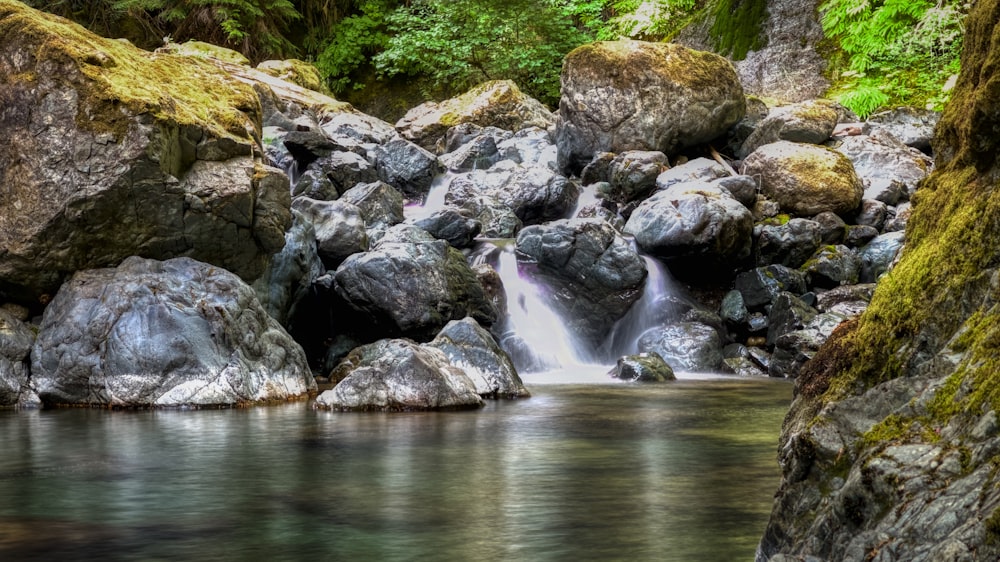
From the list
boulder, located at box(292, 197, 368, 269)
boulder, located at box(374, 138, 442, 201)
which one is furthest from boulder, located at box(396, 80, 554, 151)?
boulder, located at box(292, 197, 368, 269)

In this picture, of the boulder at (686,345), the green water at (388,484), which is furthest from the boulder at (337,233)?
the green water at (388,484)

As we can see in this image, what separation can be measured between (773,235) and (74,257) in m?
10.6

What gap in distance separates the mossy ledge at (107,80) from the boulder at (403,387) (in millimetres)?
3453

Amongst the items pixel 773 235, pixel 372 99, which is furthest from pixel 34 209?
pixel 372 99

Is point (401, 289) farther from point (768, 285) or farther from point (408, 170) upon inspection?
point (408, 170)

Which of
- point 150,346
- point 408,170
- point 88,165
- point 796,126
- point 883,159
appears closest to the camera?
point 150,346

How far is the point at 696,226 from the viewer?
15727 millimetres

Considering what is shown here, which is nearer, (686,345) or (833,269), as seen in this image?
(686,345)

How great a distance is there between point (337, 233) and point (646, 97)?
25.0ft

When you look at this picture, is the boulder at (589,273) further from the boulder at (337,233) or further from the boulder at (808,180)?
the boulder at (808,180)

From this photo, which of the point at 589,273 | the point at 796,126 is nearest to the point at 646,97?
the point at 796,126

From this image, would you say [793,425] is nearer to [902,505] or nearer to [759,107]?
[902,505]

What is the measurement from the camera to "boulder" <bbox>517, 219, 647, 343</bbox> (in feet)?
51.5

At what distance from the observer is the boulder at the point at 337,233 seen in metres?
14.7
